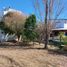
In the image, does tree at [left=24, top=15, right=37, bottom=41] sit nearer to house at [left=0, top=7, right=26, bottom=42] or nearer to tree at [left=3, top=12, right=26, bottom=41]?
tree at [left=3, top=12, right=26, bottom=41]

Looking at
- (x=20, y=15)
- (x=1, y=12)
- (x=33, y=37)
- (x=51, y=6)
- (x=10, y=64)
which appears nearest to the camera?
(x=10, y=64)

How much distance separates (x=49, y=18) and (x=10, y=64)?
8.50m

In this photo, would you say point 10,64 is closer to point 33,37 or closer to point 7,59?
point 7,59

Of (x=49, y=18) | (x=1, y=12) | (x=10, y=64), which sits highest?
(x=1, y=12)

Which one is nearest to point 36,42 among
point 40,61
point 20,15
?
point 20,15

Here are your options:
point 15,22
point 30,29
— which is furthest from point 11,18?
point 30,29

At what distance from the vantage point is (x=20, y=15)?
28.8 m

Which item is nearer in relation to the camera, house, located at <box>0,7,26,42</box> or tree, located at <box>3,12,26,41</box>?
tree, located at <box>3,12,26,41</box>

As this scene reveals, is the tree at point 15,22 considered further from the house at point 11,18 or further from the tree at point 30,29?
the tree at point 30,29

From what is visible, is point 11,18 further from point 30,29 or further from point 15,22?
point 30,29

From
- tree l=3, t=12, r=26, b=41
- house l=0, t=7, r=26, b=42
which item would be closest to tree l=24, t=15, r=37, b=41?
tree l=3, t=12, r=26, b=41

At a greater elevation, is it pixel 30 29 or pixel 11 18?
pixel 11 18

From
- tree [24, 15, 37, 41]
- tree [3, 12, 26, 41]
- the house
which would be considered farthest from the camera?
the house

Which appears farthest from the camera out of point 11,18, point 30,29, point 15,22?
point 11,18
